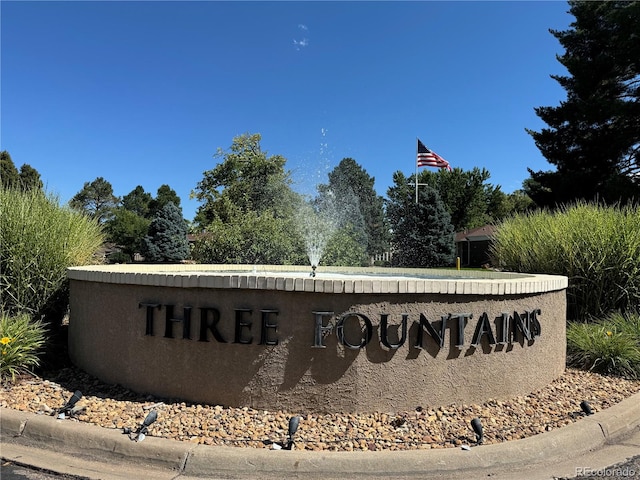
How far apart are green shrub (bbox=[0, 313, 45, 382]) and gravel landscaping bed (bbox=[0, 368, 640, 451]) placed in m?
0.20

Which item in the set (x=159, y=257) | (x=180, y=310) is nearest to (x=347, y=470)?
(x=180, y=310)

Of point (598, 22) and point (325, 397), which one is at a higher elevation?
point (598, 22)

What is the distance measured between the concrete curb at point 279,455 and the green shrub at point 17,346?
132 centimetres

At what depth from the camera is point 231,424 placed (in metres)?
3.98

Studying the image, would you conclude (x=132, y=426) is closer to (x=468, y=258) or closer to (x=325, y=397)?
(x=325, y=397)

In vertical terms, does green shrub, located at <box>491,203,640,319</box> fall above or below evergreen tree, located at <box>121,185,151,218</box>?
below

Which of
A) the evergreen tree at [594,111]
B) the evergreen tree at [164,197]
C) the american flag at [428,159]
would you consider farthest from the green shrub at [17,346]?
the evergreen tree at [164,197]

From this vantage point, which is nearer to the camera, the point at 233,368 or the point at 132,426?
the point at 132,426

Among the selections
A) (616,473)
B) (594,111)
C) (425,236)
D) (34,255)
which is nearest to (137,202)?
(425,236)

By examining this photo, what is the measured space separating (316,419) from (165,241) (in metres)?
32.1

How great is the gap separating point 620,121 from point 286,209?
17.6m

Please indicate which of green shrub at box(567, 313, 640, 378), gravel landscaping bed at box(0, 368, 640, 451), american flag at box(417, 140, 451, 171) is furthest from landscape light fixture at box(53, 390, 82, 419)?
american flag at box(417, 140, 451, 171)

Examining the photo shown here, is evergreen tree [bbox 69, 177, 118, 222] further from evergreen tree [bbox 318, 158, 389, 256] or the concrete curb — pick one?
the concrete curb

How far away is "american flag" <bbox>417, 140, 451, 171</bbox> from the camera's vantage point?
2797 centimetres
